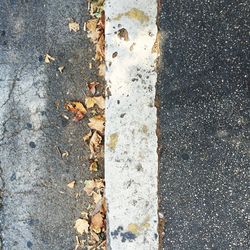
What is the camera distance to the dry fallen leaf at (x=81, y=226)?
3.42 m

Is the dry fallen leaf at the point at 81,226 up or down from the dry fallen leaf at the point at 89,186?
down

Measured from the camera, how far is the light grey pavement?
11.3 feet

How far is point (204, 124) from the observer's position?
10.1 feet

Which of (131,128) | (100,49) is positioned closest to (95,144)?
(131,128)

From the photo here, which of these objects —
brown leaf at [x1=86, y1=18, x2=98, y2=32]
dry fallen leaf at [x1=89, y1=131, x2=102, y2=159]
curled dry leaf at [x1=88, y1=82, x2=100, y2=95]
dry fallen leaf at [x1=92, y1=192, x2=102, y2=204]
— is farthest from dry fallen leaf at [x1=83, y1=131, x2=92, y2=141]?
brown leaf at [x1=86, y1=18, x2=98, y2=32]

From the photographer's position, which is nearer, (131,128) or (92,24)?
(131,128)

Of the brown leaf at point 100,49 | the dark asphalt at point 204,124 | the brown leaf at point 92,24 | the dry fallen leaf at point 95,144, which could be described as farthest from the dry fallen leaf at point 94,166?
the brown leaf at point 92,24

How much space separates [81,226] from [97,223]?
128 millimetres

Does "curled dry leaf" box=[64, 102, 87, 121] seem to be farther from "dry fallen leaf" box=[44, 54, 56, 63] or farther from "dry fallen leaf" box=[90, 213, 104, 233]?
"dry fallen leaf" box=[90, 213, 104, 233]

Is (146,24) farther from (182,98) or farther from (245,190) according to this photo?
(245,190)

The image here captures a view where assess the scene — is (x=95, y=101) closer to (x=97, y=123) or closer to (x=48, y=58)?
(x=97, y=123)

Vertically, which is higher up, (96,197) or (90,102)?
(90,102)

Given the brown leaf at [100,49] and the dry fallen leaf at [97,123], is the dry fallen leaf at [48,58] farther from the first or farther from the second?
the dry fallen leaf at [97,123]

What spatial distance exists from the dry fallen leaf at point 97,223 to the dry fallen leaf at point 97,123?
589 mm
